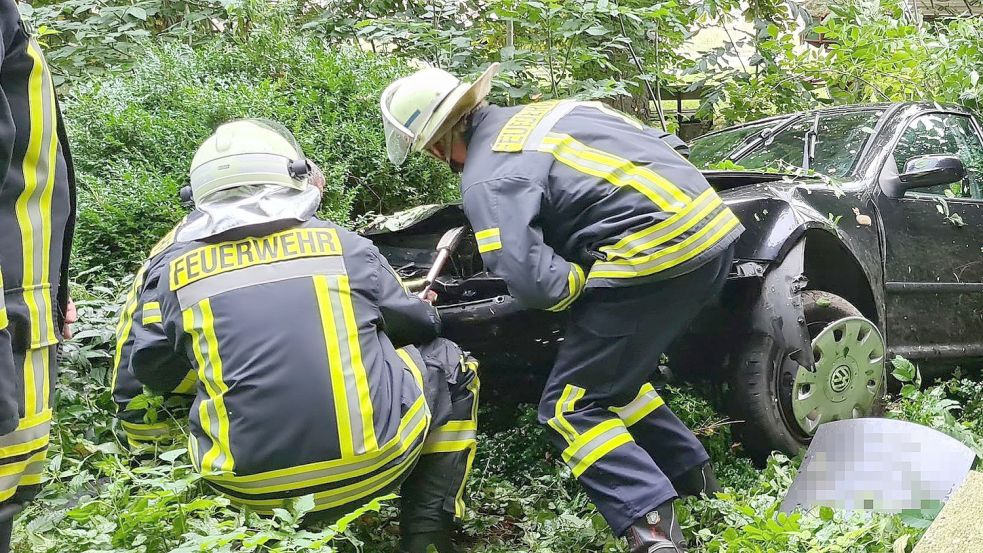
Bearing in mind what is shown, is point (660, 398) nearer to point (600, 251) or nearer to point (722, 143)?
point (600, 251)

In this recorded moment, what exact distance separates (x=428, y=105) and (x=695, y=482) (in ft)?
5.37

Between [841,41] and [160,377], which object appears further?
[841,41]

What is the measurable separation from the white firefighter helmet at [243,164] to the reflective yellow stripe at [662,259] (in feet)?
3.24

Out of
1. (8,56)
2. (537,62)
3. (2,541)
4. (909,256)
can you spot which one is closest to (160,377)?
(2,541)

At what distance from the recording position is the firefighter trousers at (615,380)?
2.67m

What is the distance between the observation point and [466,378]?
9.53 ft

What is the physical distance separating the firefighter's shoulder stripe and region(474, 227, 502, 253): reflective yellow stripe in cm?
44

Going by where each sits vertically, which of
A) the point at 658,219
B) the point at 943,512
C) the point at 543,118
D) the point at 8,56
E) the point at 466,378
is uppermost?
the point at 8,56

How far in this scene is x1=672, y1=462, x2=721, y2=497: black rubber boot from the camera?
304 centimetres

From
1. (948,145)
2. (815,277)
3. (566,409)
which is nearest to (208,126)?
(566,409)

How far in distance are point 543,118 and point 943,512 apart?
166 cm

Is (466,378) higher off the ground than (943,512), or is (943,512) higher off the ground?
(466,378)

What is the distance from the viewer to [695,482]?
9.96ft

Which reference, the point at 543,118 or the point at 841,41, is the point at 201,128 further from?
the point at 841,41
